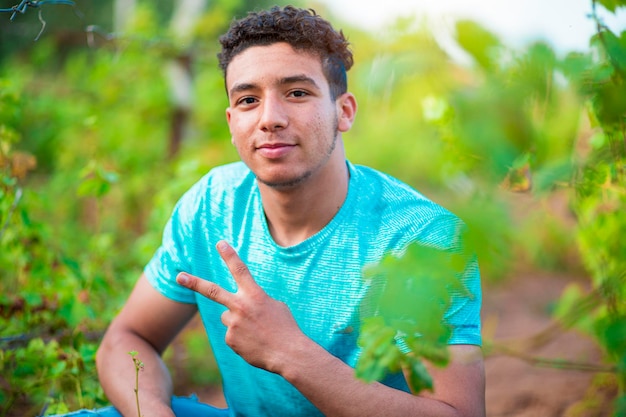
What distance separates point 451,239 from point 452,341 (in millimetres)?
256

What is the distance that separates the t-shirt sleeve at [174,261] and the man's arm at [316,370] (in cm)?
58

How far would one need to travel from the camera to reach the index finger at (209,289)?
1517 millimetres

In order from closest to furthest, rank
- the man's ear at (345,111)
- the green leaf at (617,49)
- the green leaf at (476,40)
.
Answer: the green leaf at (476,40)
the green leaf at (617,49)
the man's ear at (345,111)

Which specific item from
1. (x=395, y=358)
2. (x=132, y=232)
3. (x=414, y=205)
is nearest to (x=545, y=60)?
(x=395, y=358)

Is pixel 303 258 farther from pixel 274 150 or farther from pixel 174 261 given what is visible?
pixel 174 261

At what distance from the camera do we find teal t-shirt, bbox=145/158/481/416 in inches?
69.2

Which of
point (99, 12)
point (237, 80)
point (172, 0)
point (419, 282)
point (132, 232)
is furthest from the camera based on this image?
point (99, 12)

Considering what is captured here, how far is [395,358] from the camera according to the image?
94 centimetres

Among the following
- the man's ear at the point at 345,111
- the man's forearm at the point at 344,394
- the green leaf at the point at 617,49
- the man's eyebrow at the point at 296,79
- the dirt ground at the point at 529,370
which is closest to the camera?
the green leaf at the point at 617,49

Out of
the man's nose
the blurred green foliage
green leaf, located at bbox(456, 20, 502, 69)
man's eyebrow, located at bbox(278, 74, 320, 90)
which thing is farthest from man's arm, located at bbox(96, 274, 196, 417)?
green leaf, located at bbox(456, 20, 502, 69)

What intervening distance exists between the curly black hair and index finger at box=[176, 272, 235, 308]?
74 cm

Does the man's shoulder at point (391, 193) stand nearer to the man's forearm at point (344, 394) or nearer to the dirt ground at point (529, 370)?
Result: the man's forearm at point (344, 394)

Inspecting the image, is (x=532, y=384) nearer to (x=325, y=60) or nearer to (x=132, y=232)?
(x=325, y=60)

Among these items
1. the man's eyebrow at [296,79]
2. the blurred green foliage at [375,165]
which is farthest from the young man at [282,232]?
the blurred green foliage at [375,165]
